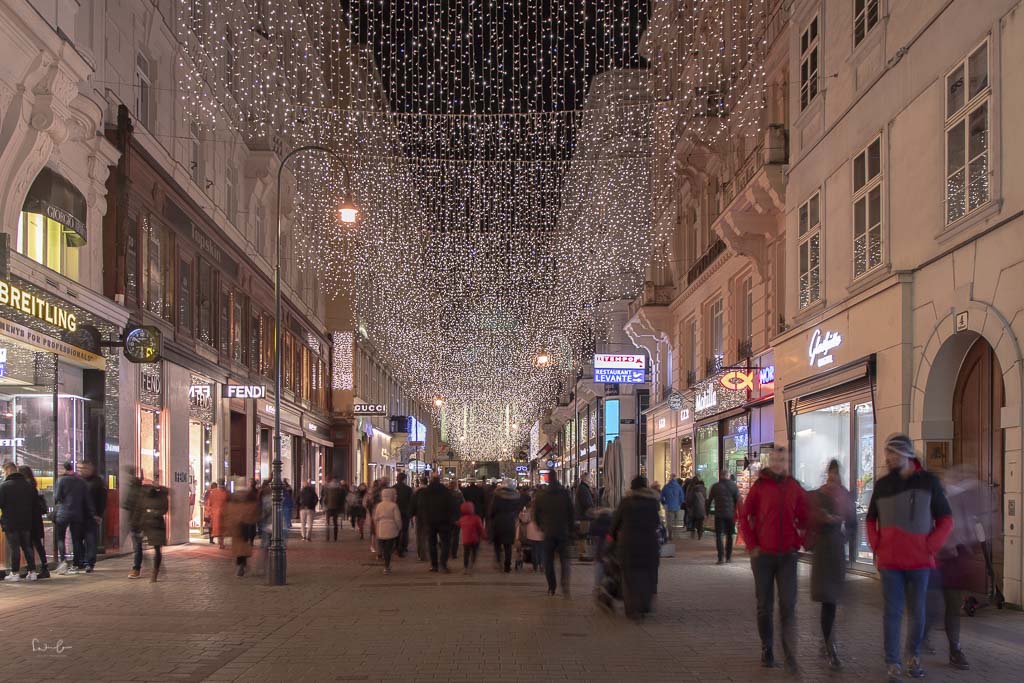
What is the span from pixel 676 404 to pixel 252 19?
1717 centimetres

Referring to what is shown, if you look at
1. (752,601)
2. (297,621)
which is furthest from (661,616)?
(297,621)

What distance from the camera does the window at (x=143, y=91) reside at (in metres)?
23.1

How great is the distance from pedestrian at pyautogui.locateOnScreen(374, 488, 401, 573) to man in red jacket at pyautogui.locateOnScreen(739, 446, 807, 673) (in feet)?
32.2

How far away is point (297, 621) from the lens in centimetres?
1208

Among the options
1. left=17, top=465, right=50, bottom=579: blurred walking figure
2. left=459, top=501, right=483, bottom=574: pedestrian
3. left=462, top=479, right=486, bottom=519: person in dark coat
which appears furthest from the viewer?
left=462, top=479, right=486, bottom=519: person in dark coat

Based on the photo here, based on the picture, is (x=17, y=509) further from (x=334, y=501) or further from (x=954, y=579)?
(x=334, y=501)

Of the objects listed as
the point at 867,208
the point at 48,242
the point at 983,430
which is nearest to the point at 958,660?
the point at 983,430

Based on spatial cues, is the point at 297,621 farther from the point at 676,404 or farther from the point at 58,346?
the point at 676,404

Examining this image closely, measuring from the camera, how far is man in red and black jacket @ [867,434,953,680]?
8.30m

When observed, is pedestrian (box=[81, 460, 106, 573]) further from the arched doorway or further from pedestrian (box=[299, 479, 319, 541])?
the arched doorway

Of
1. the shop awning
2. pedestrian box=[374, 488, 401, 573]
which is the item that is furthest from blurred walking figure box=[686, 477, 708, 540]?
the shop awning

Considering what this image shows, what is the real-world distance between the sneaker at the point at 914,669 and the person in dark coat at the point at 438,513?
10.6 meters

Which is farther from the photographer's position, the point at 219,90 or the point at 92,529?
the point at 219,90

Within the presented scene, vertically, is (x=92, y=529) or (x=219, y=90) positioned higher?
(x=219, y=90)
